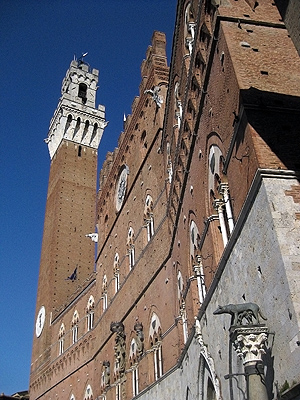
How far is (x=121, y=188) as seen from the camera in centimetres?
1697

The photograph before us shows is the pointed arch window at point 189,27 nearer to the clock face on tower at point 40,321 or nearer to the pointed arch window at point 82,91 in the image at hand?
the clock face on tower at point 40,321

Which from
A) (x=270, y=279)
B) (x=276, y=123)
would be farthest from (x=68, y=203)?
(x=270, y=279)

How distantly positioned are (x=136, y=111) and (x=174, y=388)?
9.69 m

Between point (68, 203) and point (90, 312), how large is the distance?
11.8 m

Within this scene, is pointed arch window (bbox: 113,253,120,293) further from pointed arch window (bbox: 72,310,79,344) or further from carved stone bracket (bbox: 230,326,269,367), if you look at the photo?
carved stone bracket (bbox: 230,326,269,367)

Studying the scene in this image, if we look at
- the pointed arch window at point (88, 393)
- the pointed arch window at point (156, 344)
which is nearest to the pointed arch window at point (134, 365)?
the pointed arch window at point (156, 344)

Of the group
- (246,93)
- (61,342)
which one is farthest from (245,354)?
(61,342)

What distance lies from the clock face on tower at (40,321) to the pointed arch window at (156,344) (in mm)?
16060

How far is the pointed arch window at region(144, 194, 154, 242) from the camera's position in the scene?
13.0m

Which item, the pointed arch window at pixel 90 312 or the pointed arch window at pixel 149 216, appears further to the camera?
the pointed arch window at pixel 90 312

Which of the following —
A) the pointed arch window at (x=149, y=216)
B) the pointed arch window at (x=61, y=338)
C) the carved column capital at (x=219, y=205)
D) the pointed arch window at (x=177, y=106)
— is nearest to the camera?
the carved column capital at (x=219, y=205)

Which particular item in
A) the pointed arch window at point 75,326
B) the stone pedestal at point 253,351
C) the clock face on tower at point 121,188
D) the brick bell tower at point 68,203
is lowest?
the stone pedestal at point 253,351

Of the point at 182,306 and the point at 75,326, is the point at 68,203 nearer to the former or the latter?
the point at 75,326

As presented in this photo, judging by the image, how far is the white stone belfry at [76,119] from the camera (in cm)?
3353
